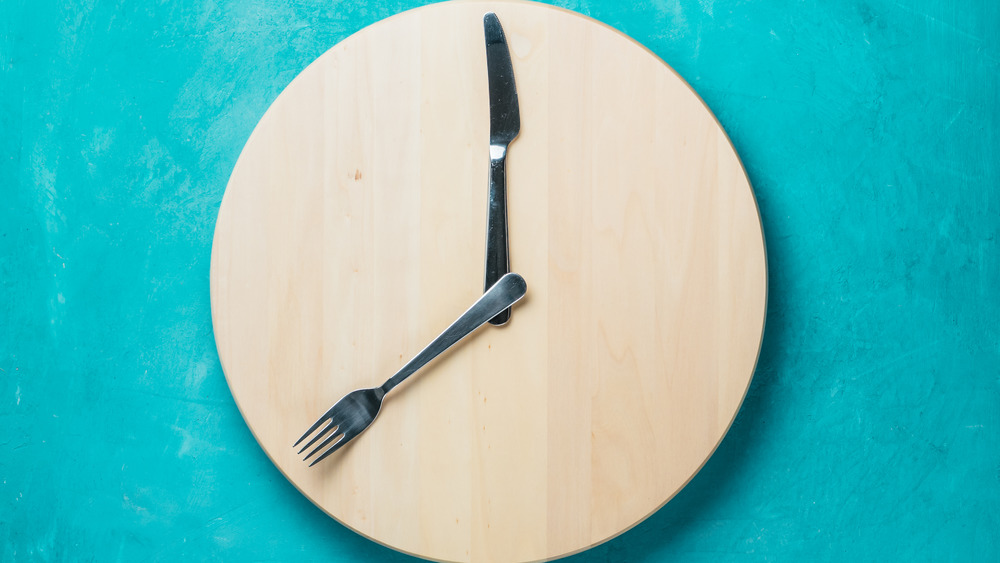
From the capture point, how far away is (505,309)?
570 millimetres

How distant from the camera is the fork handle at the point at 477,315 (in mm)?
563

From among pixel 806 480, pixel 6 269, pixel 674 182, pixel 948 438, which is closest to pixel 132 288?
pixel 6 269

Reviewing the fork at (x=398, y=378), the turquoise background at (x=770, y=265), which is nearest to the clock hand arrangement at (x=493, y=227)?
the fork at (x=398, y=378)

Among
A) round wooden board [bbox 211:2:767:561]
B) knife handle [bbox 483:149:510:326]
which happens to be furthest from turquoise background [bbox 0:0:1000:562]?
knife handle [bbox 483:149:510:326]

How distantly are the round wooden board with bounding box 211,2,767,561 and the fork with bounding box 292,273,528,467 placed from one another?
14mm

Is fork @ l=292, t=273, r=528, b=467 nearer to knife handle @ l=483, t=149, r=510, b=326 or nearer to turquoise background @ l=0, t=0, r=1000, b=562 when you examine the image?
knife handle @ l=483, t=149, r=510, b=326

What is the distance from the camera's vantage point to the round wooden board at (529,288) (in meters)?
0.58

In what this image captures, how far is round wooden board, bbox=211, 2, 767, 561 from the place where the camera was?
0.58 m

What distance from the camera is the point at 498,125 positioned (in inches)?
22.6

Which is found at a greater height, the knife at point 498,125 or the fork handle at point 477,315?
the knife at point 498,125

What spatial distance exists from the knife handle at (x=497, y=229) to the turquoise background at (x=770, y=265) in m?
0.20

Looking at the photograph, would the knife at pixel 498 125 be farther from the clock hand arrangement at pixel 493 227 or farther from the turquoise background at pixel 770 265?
the turquoise background at pixel 770 265

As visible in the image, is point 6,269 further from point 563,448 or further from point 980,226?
point 980,226

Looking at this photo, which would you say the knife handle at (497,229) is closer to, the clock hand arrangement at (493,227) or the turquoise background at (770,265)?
the clock hand arrangement at (493,227)
